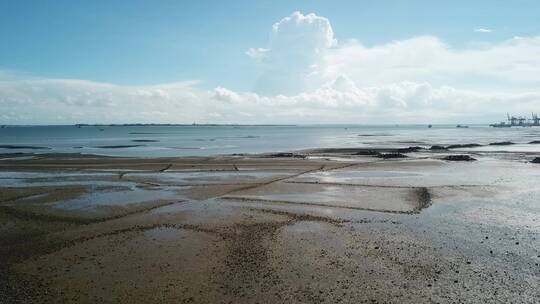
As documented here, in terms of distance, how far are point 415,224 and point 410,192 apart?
309 inches

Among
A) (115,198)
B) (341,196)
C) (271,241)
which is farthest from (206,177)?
(271,241)

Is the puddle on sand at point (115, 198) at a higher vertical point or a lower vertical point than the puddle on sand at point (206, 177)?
lower

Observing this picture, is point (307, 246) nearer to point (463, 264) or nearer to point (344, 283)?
point (344, 283)

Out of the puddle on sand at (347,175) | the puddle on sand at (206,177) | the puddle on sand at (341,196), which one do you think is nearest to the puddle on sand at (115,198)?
the puddle on sand at (341,196)

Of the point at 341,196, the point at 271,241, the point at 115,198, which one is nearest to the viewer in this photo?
the point at 271,241

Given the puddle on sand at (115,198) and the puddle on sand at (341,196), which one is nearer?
the puddle on sand at (341,196)

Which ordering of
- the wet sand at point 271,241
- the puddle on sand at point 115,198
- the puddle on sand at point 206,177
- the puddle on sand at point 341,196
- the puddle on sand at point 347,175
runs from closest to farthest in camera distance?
the wet sand at point 271,241
the puddle on sand at point 341,196
the puddle on sand at point 115,198
the puddle on sand at point 206,177
the puddle on sand at point 347,175

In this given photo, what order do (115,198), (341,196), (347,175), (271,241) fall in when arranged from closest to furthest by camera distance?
(271,241) < (115,198) < (341,196) < (347,175)

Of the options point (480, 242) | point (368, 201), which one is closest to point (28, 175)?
point (368, 201)

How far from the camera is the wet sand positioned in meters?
10.2

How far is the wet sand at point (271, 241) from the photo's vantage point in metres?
10.2

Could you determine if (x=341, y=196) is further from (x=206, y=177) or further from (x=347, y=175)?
(x=206, y=177)

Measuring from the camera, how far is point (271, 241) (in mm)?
14258

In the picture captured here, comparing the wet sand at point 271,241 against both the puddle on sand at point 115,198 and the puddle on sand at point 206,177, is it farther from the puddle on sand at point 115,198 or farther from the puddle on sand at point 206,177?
the puddle on sand at point 206,177
